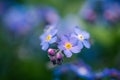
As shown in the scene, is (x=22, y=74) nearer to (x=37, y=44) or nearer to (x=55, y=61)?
(x=37, y=44)

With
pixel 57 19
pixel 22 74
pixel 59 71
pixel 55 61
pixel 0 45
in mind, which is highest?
pixel 57 19

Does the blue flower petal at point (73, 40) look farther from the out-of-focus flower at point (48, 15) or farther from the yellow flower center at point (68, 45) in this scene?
the out-of-focus flower at point (48, 15)

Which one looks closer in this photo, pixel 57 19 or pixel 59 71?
pixel 59 71

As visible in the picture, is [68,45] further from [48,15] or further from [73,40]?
[48,15]

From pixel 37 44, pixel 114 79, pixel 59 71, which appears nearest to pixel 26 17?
pixel 37 44

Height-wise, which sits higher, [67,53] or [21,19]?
[21,19]

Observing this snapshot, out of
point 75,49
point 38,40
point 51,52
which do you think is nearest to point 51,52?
point 51,52

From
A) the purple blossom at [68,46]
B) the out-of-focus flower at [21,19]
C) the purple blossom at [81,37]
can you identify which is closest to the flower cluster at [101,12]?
the out-of-focus flower at [21,19]
